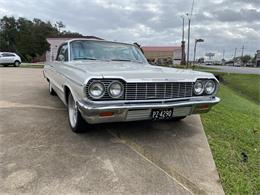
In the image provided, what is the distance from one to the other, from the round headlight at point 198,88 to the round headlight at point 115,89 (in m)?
1.29

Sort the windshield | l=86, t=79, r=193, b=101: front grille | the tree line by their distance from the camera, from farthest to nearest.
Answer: the tree line, the windshield, l=86, t=79, r=193, b=101: front grille

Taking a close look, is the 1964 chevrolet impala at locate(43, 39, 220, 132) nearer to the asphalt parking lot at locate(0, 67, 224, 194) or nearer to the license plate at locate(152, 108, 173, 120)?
the license plate at locate(152, 108, 173, 120)

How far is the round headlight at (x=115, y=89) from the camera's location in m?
3.41

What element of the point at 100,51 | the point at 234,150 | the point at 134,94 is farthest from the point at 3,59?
the point at 234,150

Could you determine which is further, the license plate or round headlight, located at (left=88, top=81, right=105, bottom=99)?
the license plate

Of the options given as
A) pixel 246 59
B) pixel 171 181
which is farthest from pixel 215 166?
pixel 246 59

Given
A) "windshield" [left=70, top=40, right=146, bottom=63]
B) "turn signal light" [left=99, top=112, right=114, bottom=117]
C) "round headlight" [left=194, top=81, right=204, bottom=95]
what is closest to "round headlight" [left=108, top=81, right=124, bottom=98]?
"turn signal light" [left=99, top=112, right=114, bottom=117]

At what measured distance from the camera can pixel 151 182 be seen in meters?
2.89

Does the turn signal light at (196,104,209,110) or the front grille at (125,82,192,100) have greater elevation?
the front grille at (125,82,192,100)

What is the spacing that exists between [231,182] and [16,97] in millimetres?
6245

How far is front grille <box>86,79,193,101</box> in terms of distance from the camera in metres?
3.48

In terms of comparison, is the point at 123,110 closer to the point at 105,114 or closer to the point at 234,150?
the point at 105,114

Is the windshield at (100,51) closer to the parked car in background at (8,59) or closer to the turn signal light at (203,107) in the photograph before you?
the turn signal light at (203,107)

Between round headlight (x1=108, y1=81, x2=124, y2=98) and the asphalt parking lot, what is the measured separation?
2.73ft
